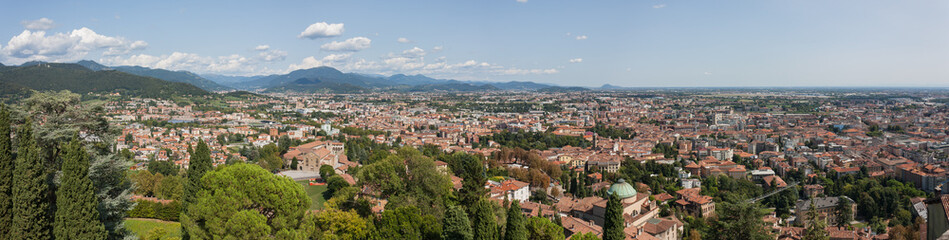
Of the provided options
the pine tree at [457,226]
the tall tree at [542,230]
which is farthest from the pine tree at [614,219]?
the pine tree at [457,226]

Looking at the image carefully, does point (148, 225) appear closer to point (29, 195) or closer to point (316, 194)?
point (29, 195)

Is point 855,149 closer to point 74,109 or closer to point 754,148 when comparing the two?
point 754,148

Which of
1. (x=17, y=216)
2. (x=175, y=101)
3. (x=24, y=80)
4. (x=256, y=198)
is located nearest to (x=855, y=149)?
(x=256, y=198)

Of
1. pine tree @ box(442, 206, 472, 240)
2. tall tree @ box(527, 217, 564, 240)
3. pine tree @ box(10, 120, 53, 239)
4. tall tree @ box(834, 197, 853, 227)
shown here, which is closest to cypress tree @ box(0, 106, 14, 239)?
pine tree @ box(10, 120, 53, 239)

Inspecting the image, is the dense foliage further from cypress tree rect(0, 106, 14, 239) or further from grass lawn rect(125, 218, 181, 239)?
cypress tree rect(0, 106, 14, 239)

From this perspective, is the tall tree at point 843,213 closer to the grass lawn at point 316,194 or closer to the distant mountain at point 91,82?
the grass lawn at point 316,194
